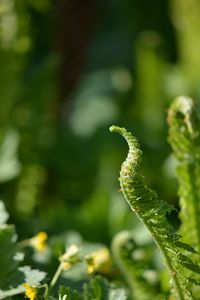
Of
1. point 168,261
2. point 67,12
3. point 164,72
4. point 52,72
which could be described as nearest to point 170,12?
point 67,12

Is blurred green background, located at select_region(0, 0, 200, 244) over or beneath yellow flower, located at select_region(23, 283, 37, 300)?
over

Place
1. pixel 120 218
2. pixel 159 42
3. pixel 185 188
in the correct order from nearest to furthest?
1. pixel 185 188
2. pixel 120 218
3. pixel 159 42

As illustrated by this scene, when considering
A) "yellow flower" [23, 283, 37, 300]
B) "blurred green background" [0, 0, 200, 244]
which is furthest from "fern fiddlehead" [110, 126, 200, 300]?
"blurred green background" [0, 0, 200, 244]

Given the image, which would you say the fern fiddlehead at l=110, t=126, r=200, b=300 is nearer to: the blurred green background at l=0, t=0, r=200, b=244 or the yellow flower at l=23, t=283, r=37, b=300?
the yellow flower at l=23, t=283, r=37, b=300

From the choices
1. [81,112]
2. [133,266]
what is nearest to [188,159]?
[133,266]

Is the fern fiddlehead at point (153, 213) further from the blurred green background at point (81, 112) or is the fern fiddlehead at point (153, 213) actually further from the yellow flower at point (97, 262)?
the blurred green background at point (81, 112)

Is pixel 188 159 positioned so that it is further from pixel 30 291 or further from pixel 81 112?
pixel 81 112

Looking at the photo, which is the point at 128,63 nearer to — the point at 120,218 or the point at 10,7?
the point at 10,7
